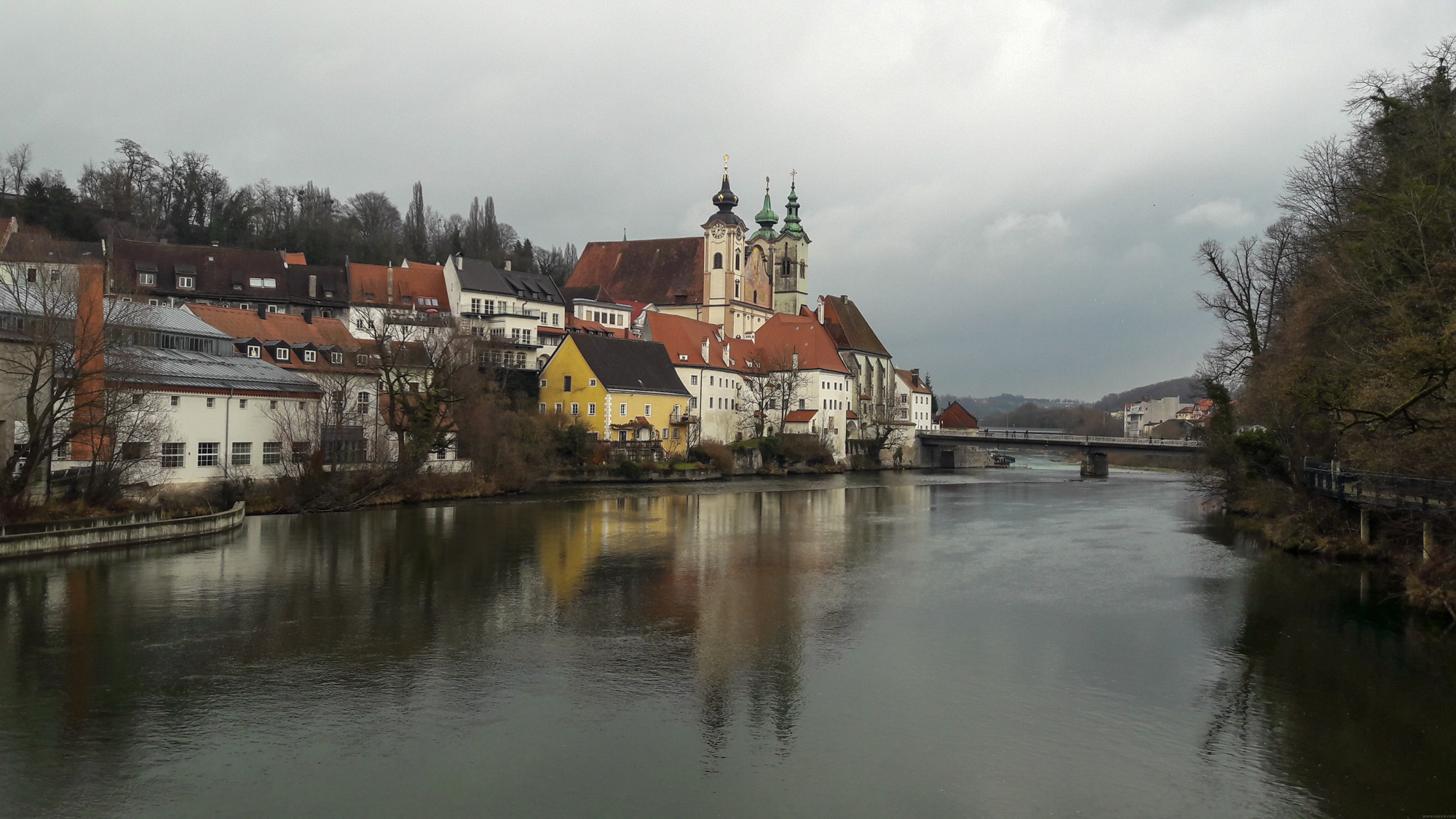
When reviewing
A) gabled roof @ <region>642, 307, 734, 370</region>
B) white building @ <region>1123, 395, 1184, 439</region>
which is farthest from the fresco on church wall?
white building @ <region>1123, 395, 1184, 439</region>

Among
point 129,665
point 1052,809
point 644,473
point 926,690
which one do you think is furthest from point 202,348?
point 1052,809

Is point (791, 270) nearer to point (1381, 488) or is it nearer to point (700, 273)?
point (700, 273)

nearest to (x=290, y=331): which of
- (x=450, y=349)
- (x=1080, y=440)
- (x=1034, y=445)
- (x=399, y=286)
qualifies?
(x=450, y=349)

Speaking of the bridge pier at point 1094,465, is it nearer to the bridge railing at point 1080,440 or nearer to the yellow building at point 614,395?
the bridge railing at point 1080,440

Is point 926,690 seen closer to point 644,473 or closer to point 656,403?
point 644,473

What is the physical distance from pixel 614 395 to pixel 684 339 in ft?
41.2

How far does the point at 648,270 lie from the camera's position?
8250cm

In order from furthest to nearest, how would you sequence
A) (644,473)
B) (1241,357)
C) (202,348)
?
(644,473) < (202,348) < (1241,357)

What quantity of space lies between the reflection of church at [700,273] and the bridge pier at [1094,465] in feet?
87.2

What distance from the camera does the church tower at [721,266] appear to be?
7894cm

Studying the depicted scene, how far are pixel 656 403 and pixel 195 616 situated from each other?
39947 mm

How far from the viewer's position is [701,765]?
1096 cm

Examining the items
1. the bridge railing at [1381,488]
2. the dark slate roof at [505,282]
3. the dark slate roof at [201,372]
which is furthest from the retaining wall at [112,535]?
the dark slate roof at [505,282]

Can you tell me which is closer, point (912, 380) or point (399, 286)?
point (399, 286)
